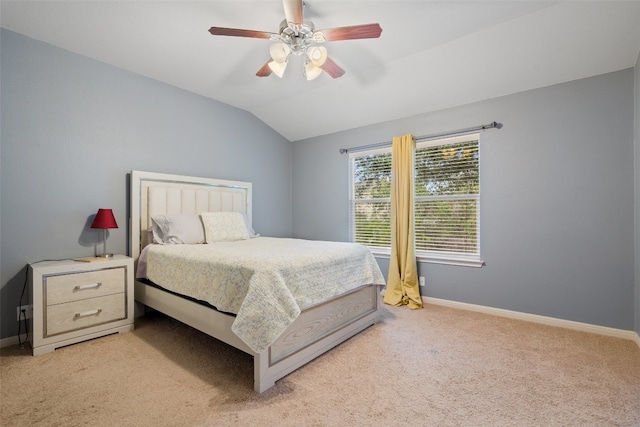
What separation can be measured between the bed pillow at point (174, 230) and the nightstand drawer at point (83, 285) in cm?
48

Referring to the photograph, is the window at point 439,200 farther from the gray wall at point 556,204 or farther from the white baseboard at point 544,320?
the white baseboard at point 544,320

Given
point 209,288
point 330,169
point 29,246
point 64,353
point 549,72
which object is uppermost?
point 549,72

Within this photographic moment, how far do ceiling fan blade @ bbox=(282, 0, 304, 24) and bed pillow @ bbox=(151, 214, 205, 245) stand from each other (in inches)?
87.3

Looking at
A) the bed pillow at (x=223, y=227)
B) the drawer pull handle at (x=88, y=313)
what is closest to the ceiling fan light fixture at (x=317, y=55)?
the bed pillow at (x=223, y=227)

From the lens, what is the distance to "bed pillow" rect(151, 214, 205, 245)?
2.97 m

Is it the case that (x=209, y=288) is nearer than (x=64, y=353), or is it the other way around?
(x=209, y=288)

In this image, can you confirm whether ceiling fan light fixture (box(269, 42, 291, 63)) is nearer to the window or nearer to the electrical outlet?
the window

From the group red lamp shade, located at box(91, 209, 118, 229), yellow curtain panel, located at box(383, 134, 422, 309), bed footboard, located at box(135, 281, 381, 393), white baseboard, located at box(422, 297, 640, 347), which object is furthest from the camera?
yellow curtain panel, located at box(383, 134, 422, 309)

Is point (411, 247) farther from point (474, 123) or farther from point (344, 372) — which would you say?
point (344, 372)

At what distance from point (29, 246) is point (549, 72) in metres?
4.93

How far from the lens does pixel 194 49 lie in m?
2.72

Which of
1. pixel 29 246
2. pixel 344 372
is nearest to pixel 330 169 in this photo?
pixel 344 372

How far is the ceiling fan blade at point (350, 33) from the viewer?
1.89m

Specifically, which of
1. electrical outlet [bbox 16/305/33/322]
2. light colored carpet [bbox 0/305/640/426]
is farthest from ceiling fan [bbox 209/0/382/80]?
electrical outlet [bbox 16/305/33/322]
